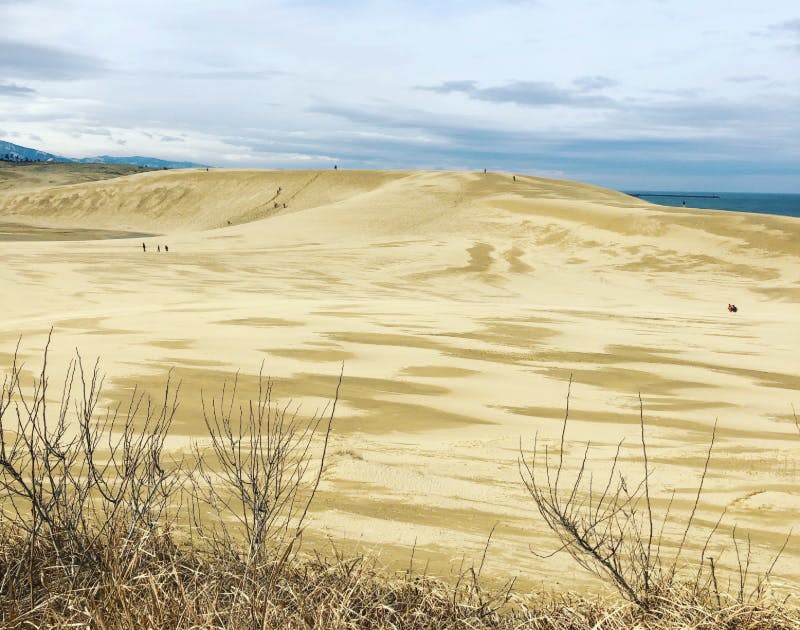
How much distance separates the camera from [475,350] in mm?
11430

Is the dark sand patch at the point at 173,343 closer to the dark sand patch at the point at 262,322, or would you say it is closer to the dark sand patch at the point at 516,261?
the dark sand patch at the point at 262,322

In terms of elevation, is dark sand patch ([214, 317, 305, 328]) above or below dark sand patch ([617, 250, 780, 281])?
below

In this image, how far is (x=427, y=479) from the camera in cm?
584

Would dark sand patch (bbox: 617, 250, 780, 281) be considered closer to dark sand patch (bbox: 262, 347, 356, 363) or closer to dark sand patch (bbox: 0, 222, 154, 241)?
dark sand patch (bbox: 262, 347, 356, 363)

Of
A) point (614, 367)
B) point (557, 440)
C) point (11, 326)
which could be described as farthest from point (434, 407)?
point (11, 326)

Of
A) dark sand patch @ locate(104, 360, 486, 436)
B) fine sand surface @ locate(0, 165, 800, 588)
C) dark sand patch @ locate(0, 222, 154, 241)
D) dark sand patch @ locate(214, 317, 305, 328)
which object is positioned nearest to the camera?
fine sand surface @ locate(0, 165, 800, 588)

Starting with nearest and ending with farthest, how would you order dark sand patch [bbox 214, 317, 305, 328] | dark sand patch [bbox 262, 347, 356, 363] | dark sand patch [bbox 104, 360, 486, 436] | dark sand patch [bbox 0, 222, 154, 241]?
dark sand patch [bbox 104, 360, 486, 436]
dark sand patch [bbox 262, 347, 356, 363]
dark sand patch [bbox 214, 317, 305, 328]
dark sand patch [bbox 0, 222, 154, 241]

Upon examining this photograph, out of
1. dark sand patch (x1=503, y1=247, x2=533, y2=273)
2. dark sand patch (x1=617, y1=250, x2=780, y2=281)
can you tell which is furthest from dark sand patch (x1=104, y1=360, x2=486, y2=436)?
dark sand patch (x1=617, y1=250, x2=780, y2=281)

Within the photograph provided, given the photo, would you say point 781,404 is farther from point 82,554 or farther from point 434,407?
point 82,554

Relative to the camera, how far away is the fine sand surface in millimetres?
5344

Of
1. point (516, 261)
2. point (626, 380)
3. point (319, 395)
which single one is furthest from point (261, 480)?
point (516, 261)

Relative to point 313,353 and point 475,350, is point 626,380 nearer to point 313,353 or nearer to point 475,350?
point 475,350

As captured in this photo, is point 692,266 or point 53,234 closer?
point 692,266

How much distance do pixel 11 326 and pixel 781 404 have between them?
39.8ft
